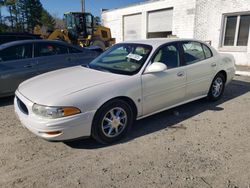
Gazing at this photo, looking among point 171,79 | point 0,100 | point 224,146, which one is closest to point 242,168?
point 224,146

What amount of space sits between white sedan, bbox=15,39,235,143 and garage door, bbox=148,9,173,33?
40.6 ft

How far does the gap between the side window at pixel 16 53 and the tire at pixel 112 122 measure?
3.36 meters

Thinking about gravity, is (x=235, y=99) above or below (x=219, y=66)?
below

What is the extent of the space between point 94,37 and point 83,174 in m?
14.5

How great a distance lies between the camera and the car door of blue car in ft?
18.1

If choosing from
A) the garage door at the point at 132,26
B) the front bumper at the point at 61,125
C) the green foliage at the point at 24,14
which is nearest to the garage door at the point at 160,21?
the garage door at the point at 132,26

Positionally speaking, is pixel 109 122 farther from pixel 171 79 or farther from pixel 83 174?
pixel 171 79

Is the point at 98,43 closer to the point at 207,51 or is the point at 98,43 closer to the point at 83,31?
the point at 83,31

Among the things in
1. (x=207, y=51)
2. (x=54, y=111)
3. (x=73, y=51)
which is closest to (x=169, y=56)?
(x=207, y=51)

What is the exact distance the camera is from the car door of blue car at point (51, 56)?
5504 mm

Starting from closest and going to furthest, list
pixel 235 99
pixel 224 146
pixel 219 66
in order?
pixel 224 146
pixel 219 66
pixel 235 99

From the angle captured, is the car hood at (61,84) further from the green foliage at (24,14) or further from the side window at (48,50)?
the green foliage at (24,14)

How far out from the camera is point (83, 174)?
261 centimetres

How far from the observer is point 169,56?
3936 mm
